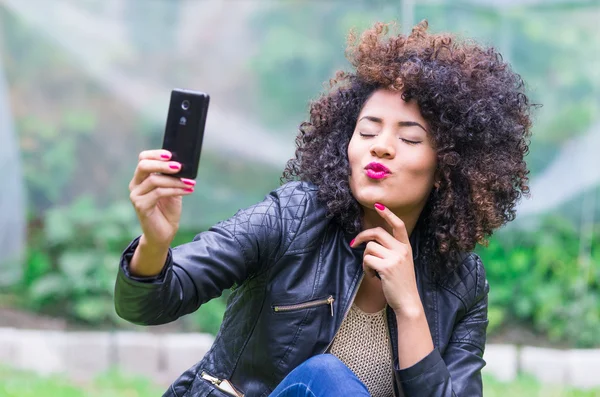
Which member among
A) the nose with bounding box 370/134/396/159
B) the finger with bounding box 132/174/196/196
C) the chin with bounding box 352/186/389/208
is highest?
the nose with bounding box 370/134/396/159

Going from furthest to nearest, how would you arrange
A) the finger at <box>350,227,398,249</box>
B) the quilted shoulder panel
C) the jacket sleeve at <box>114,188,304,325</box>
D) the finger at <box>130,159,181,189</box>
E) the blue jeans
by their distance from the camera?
the quilted shoulder panel
the finger at <box>350,227,398,249</box>
the blue jeans
the jacket sleeve at <box>114,188,304,325</box>
the finger at <box>130,159,181,189</box>

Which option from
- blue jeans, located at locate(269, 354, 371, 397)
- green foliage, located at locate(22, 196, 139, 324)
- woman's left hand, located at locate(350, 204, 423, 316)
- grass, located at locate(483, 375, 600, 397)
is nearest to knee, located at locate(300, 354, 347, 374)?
blue jeans, located at locate(269, 354, 371, 397)

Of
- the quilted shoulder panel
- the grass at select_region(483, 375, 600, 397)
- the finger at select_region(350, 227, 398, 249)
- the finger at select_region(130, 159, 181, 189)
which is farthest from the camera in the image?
the grass at select_region(483, 375, 600, 397)

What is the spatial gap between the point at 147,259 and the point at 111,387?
236cm

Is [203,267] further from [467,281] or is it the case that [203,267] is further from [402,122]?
[467,281]

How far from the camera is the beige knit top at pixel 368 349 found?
2.44m

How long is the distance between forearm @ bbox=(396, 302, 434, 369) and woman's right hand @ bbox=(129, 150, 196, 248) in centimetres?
73

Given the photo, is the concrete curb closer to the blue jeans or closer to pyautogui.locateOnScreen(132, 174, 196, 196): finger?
the blue jeans

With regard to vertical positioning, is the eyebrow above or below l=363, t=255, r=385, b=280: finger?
above

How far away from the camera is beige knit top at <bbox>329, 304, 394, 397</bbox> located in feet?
8.00

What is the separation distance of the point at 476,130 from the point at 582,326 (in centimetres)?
261

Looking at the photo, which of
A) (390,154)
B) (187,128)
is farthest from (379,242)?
(187,128)

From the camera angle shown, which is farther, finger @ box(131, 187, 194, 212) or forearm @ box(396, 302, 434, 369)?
forearm @ box(396, 302, 434, 369)

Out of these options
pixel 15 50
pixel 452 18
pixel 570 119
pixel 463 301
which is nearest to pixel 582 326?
pixel 570 119
